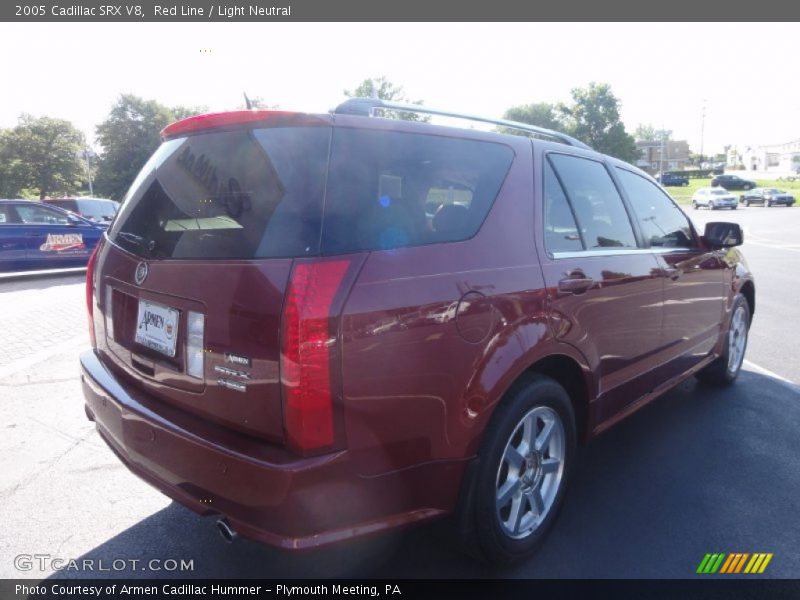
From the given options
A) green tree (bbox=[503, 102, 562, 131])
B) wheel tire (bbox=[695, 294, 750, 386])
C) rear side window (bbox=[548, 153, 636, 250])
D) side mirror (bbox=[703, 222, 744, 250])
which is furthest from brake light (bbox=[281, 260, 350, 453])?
green tree (bbox=[503, 102, 562, 131])

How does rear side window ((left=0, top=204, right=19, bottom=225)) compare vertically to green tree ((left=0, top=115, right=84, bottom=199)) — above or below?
below

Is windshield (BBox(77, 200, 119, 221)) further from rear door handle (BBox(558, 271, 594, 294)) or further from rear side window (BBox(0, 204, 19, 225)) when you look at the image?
rear door handle (BBox(558, 271, 594, 294))

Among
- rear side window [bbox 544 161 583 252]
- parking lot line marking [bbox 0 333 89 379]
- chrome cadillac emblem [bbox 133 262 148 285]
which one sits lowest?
parking lot line marking [bbox 0 333 89 379]

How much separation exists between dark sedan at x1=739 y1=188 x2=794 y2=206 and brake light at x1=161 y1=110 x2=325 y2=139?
51.9 m

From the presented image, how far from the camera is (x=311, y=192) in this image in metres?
2.00

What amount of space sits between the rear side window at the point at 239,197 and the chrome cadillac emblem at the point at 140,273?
0.06 metres

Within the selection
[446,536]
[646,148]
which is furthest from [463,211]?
[646,148]

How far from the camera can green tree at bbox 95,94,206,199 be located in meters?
45.5

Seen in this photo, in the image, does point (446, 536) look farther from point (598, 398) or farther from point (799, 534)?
point (799, 534)

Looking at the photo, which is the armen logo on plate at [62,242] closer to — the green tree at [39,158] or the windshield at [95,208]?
the windshield at [95,208]

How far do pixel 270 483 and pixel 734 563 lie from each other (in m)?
2.20

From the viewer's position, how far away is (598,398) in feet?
10.1

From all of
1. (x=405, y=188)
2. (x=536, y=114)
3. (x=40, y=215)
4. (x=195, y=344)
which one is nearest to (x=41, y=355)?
(x=195, y=344)

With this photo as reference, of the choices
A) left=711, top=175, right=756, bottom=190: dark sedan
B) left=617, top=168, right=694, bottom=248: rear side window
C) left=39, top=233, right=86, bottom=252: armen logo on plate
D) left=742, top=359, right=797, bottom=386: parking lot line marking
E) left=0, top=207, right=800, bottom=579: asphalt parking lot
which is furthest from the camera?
left=711, top=175, right=756, bottom=190: dark sedan
